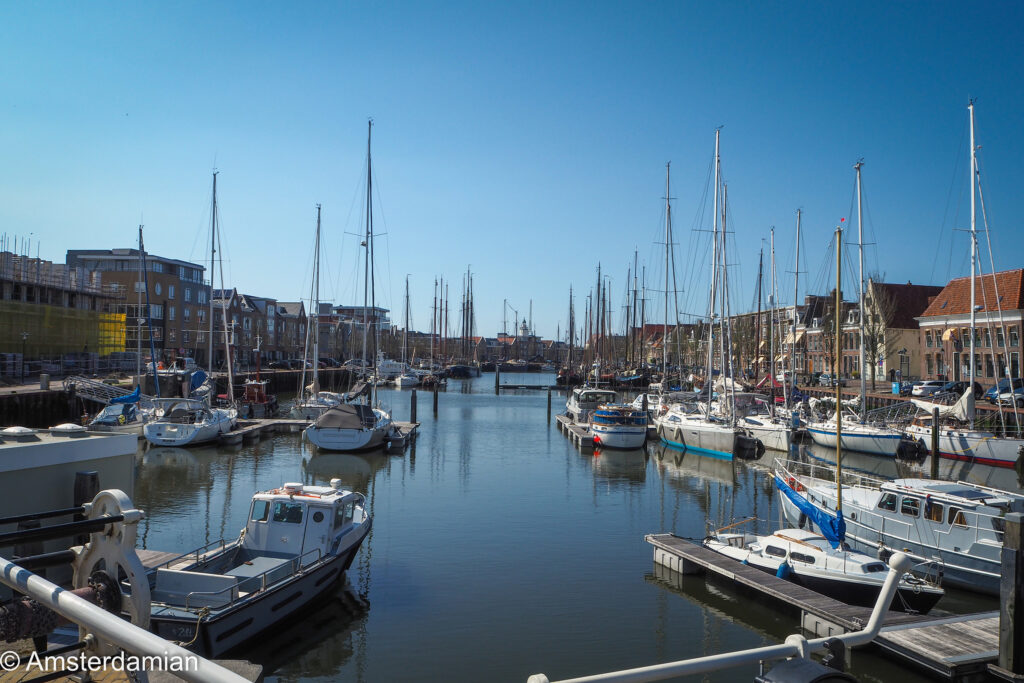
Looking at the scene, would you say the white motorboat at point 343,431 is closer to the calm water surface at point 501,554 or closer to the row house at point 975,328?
the calm water surface at point 501,554

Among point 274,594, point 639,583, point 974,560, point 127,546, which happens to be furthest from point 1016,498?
point 127,546

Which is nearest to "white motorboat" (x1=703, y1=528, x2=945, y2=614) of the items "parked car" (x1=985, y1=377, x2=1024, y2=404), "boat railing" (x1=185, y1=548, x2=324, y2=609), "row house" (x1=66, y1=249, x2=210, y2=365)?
"boat railing" (x1=185, y1=548, x2=324, y2=609)

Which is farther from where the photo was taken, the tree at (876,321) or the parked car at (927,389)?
the tree at (876,321)

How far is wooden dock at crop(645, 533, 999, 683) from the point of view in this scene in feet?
41.5

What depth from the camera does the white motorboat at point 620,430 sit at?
146 ft

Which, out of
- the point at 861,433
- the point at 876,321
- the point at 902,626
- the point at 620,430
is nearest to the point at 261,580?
the point at 902,626

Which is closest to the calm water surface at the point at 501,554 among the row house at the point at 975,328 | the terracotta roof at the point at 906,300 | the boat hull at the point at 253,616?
the boat hull at the point at 253,616

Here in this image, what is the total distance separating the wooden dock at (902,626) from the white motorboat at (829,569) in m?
0.55

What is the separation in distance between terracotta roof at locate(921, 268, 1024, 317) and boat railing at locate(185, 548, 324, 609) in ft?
187

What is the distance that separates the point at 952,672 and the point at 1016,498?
398 inches

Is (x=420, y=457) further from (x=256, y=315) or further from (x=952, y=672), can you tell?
(x=256, y=315)

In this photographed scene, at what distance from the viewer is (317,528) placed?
17.6 m

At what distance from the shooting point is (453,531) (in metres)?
24.9

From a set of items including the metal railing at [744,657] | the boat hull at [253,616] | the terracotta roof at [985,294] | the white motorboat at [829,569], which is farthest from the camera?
the terracotta roof at [985,294]
